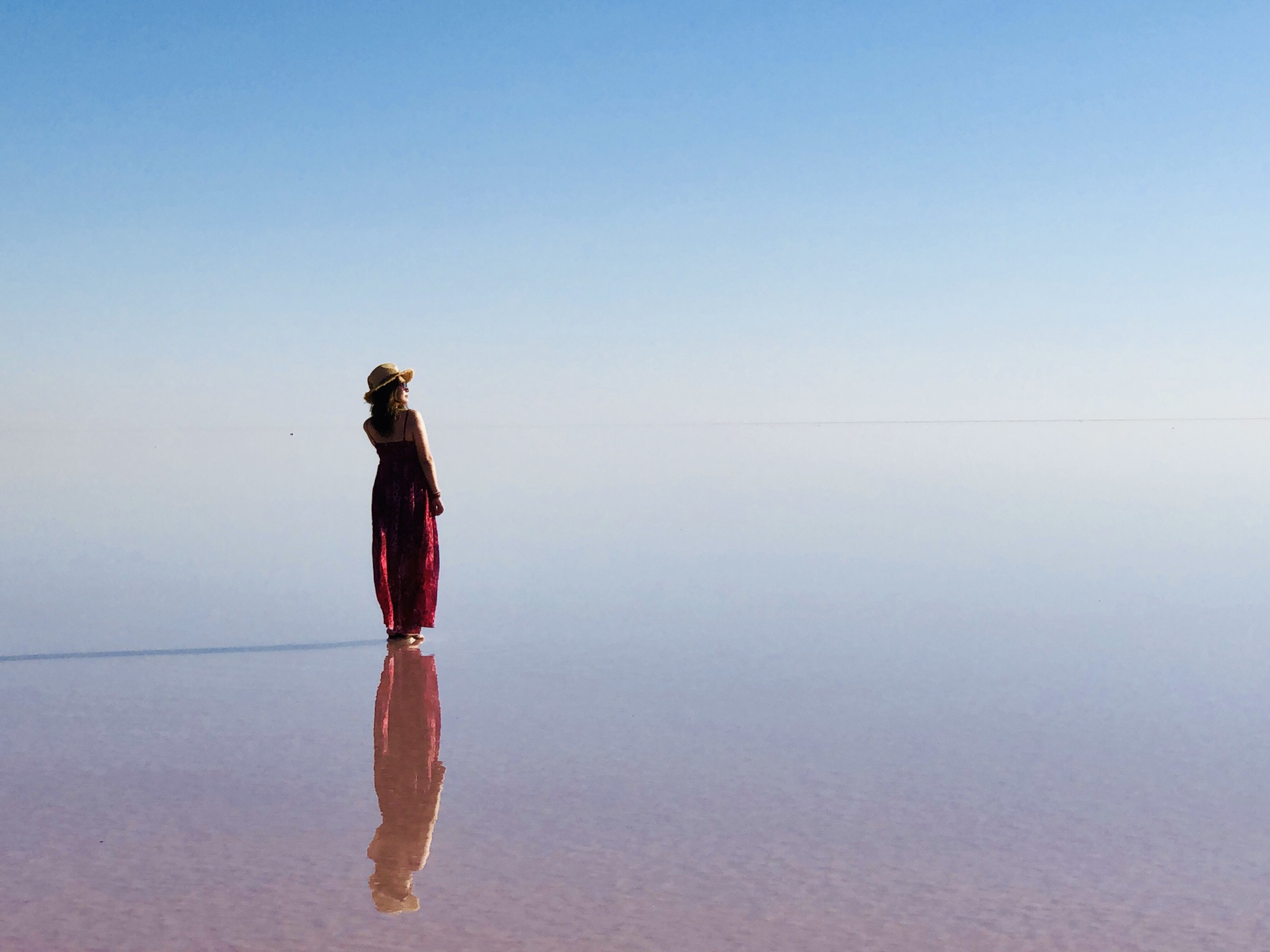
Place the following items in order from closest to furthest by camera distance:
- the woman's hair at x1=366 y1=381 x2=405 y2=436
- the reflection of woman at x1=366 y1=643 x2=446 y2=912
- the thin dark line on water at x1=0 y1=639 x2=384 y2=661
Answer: the reflection of woman at x1=366 y1=643 x2=446 y2=912
the thin dark line on water at x1=0 y1=639 x2=384 y2=661
the woman's hair at x1=366 y1=381 x2=405 y2=436

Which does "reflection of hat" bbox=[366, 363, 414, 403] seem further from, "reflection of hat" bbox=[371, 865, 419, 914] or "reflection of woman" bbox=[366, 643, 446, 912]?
"reflection of hat" bbox=[371, 865, 419, 914]

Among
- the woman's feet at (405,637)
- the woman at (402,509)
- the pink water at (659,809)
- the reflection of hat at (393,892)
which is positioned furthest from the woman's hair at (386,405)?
the reflection of hat at (393,892)

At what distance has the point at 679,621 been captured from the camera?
8641mm

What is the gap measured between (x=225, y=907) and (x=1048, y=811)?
2751 millimetres

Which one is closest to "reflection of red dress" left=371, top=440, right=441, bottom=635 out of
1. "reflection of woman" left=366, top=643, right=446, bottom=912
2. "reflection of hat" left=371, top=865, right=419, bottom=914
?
"reflection of woman" left=366, top=643, right=446, bottom=912

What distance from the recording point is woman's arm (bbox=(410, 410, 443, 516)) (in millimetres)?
8297

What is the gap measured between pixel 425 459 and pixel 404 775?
3.58m

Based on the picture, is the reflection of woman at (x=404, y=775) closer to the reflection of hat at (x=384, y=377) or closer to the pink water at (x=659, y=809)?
the pink water at (x=659, y=809)

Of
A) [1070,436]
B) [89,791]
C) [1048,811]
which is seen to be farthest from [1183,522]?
[1070,436]

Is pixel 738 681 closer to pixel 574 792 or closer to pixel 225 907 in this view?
pixel 574 792

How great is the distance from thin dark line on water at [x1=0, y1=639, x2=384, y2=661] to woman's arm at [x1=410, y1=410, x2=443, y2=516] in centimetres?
100

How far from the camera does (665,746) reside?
5.47 m

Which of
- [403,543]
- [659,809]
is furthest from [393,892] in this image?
[403,543]

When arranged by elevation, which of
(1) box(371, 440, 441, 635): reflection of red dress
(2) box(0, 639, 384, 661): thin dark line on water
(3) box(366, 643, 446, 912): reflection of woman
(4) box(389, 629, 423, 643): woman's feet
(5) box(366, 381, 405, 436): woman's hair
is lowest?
(3) box(366, 643, 446, 912): reflection of woman
